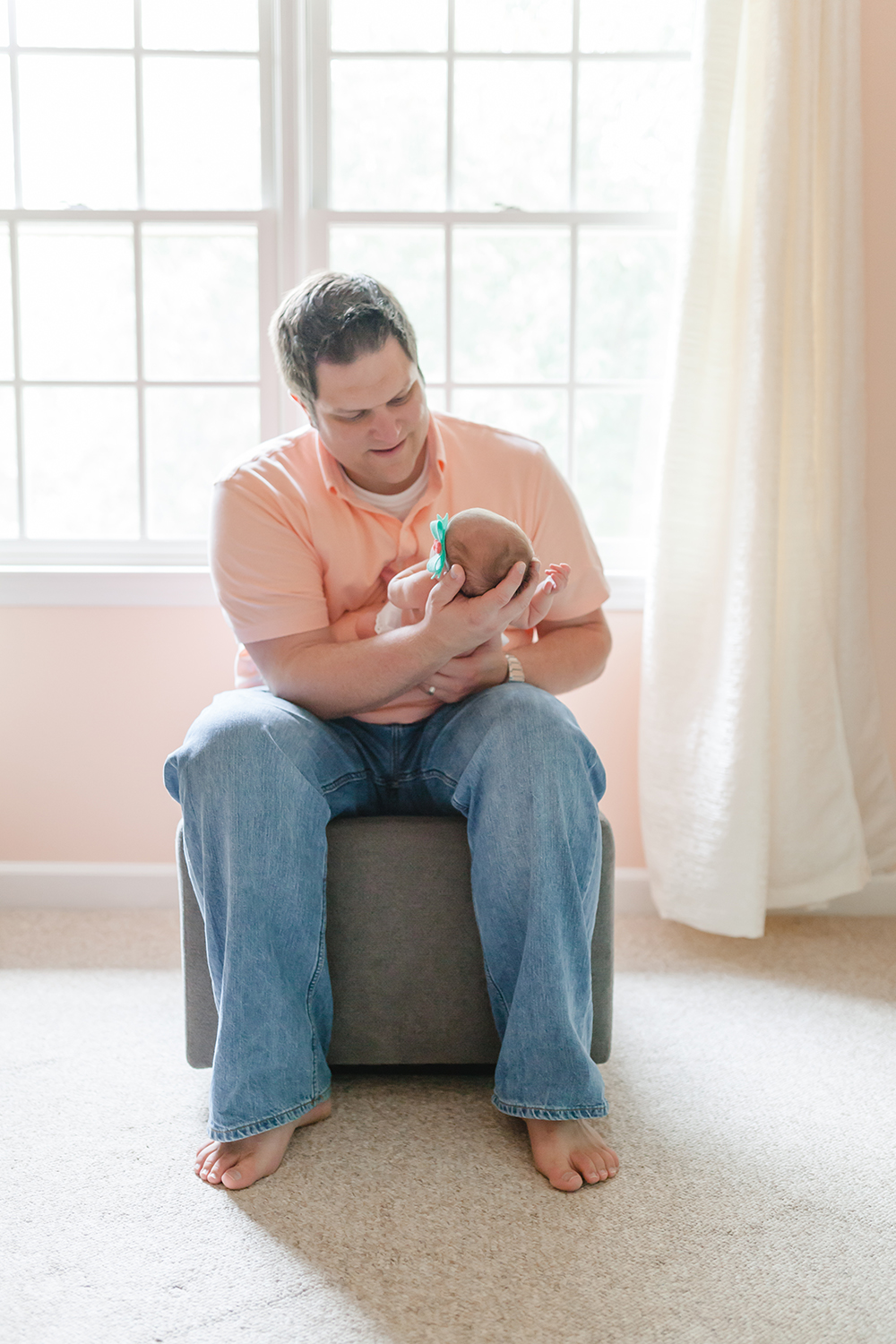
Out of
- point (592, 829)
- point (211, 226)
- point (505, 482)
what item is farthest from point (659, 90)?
point (592, 829)

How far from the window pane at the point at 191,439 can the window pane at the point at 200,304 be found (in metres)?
0.04

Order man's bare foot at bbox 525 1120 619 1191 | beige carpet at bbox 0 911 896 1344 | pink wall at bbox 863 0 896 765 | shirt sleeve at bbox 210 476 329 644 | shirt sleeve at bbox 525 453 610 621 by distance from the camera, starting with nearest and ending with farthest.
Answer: beige carpet at bbox 0 911 896 1344
man's bare foot at bbox 525 1120 619 1191
shirt sleeve at bbox 210 476 329 644
shirt sleeve at bbox 525 453 610 621
pink wall at bbox 863 0 896 765

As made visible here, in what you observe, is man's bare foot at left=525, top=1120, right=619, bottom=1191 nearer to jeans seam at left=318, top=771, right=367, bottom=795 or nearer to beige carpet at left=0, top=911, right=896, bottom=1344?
beige carpet at left=0, top=911, right=896, bottom=1344

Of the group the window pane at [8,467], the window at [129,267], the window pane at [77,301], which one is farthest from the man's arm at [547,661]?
the window pane at [8,467]

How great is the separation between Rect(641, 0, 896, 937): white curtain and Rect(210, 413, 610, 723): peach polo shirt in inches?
19.8

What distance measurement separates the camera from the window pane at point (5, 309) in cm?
241

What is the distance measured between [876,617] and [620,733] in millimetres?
606

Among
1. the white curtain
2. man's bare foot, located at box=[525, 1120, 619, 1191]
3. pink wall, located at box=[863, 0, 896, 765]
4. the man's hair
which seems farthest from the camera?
pink wall, located at box=[863, 0, 896, 765]

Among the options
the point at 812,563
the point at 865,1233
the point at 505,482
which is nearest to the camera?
the point at 865,1233

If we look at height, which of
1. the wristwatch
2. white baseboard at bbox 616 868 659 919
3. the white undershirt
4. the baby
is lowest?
white baseboard at bbox 616 868 659 919

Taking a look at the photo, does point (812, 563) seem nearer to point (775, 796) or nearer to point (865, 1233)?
point (775, 796)

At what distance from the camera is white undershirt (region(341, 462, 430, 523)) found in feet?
5.36

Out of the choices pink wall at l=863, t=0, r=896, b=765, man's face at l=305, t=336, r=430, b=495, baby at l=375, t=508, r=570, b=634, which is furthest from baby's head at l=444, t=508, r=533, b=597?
pink wall at l=863, t=0, r=896, b=765

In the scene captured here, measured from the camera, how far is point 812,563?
2.11m
